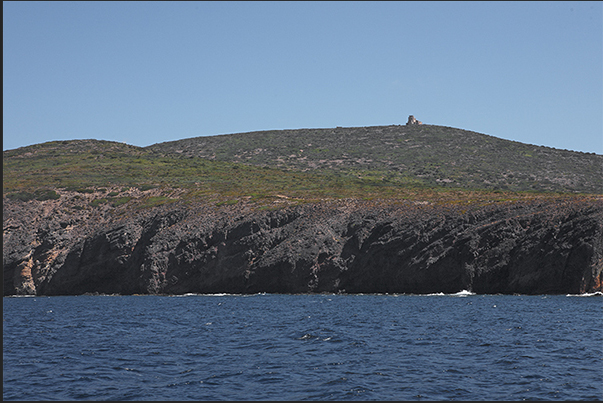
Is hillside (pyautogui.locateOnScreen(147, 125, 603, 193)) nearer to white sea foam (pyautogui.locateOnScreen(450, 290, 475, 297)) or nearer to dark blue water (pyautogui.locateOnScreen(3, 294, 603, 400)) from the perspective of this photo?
white sea foam (pyautogui.locateOnScreen(450, 290, 475, 297))

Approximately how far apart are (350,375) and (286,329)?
48.3 feet

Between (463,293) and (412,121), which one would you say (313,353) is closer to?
(463,293)

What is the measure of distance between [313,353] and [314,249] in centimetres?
4608

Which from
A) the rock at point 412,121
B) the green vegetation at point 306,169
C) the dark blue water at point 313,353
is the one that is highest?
the rock at point 412,121

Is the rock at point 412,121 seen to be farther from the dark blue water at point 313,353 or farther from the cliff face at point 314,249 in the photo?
the dark blue water at point 313,353

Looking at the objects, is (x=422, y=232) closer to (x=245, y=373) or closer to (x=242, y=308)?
(x=242, y=308)

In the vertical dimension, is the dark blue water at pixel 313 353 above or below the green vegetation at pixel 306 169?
below

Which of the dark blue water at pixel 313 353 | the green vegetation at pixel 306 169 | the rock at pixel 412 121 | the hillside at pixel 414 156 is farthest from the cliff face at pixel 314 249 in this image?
the rock at pixel 412 121

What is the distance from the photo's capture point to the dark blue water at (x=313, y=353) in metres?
24.5

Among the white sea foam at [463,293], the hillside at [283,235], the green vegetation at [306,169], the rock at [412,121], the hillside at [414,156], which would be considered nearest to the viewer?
the white sea foam at [463,293]

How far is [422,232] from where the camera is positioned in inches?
3051

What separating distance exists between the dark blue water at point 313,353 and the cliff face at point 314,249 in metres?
14.5

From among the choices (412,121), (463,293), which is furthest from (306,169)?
(463,293)

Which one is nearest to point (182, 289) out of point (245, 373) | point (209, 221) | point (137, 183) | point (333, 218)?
point (209, 221)
